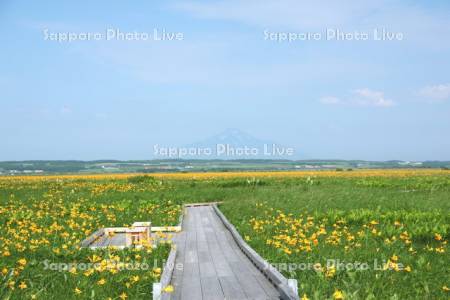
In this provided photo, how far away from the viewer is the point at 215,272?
798cm

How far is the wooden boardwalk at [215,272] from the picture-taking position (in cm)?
657

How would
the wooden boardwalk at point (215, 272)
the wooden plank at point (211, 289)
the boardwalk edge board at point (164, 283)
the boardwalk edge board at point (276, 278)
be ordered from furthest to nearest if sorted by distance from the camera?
the wooden boardwalk at point (215, 272) → the wooden plank at point (211, 289) → the boardwalk edge board at point (276, 278) → the boardwalk edge board at point (164, 283)

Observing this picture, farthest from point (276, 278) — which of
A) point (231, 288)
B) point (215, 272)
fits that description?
point (215, 272)

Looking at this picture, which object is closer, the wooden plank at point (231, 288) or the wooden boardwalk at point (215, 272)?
the wooden plank at point (231, 288)

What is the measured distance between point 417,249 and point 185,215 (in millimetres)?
10332

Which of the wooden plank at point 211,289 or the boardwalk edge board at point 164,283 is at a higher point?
the boardwalk edge board at point 164,283

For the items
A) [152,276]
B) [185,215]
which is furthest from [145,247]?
[185,215]

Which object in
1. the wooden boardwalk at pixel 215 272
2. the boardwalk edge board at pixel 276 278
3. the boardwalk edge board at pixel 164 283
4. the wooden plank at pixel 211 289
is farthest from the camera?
the wooden boardwalk at pixel 215 272

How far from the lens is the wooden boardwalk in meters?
6.57

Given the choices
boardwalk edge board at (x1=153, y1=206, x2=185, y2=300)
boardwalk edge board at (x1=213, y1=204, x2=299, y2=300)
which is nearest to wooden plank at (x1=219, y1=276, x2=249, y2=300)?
boardwalk edge board at (x1=213, y1=204, x2=299, y2=300)

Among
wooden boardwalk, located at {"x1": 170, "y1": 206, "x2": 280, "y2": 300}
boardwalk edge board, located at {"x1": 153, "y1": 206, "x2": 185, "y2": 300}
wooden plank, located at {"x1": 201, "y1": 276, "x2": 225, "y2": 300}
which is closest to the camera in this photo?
boardwalk edge board, located at {"x1": 153, "y1": 206, "x2": 185, "y2": 300}

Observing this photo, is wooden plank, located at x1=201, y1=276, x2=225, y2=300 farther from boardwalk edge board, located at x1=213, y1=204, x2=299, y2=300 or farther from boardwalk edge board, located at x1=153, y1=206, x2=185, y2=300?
boardwalk edge board, located at x1=213, y1=204, x2=299, y2=300

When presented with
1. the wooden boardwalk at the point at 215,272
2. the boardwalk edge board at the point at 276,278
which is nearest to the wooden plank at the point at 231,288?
the wooden boardwalk at the point at 215,272

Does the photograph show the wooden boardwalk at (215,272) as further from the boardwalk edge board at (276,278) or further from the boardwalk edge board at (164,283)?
the boardwalk edge board at (164,283)
